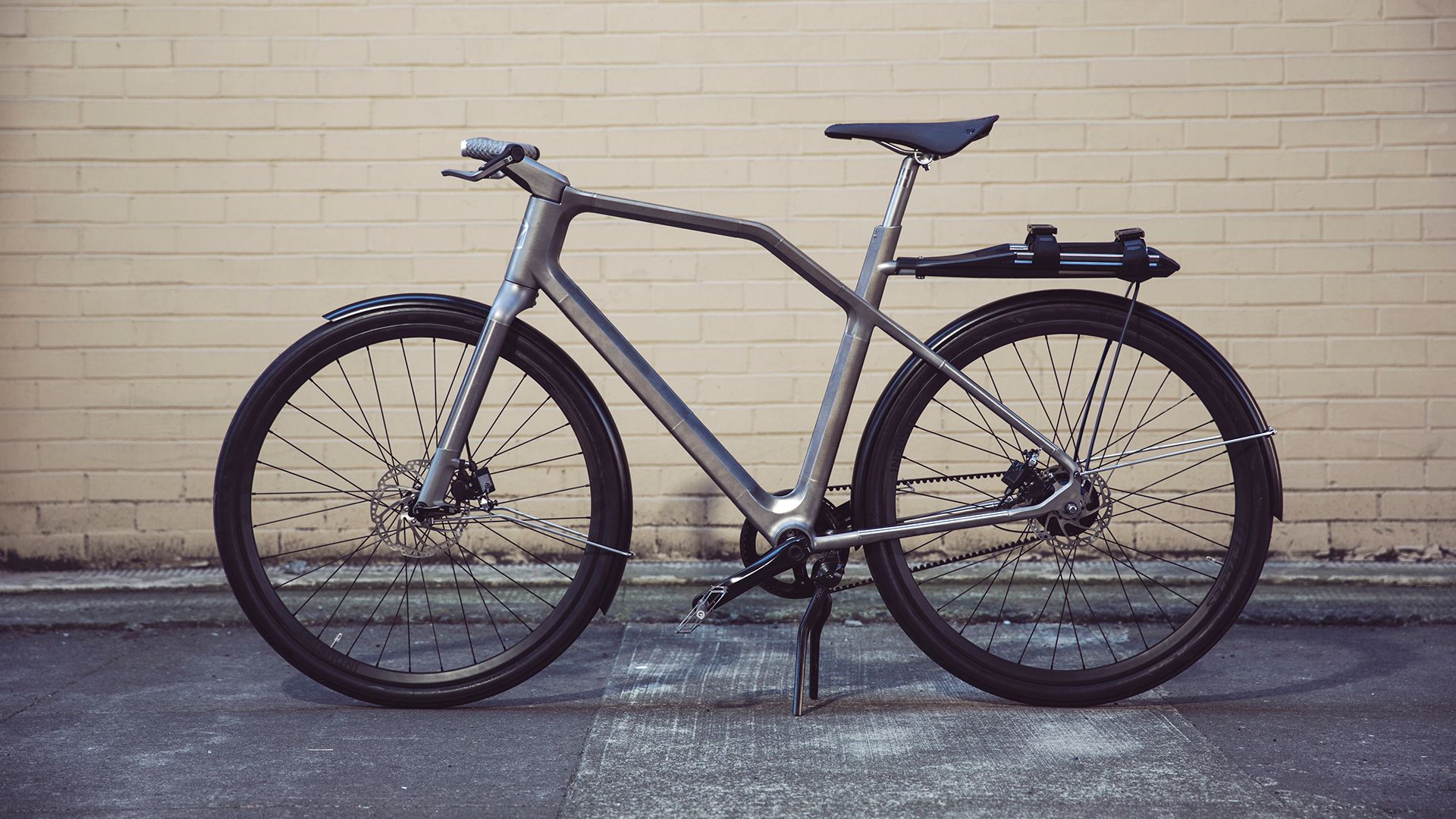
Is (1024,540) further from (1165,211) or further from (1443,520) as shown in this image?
(1443,520)

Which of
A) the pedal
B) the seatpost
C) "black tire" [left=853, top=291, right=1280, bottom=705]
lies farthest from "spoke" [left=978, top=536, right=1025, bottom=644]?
the seatpost

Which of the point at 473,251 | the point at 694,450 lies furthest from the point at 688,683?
the point at 473,251

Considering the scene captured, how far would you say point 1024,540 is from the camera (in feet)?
9.86

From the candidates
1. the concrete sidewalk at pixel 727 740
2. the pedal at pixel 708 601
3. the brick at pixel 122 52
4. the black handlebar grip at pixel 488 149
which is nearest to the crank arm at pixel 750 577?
the pedal at pixel 708 601

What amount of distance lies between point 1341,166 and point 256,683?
3.96m

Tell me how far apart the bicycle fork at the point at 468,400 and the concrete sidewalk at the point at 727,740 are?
0.57 m

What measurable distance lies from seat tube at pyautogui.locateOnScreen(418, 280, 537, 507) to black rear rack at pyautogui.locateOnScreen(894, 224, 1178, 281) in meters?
0.95

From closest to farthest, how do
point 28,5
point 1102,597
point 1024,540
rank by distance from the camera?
1. point 1024,540
2. point 1102,597
3. point 28,5

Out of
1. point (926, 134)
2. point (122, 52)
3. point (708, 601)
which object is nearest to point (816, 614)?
point (708, 601)

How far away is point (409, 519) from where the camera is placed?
2967 mm

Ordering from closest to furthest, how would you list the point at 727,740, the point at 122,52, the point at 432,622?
the point at 727,740 → the point at 432,622 → the point at 122,52

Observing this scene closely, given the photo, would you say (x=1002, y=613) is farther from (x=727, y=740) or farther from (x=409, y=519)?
(x=409, y=519)

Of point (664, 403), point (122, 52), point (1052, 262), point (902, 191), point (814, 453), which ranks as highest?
point (122, 52)

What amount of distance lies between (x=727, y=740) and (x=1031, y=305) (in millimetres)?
1280
